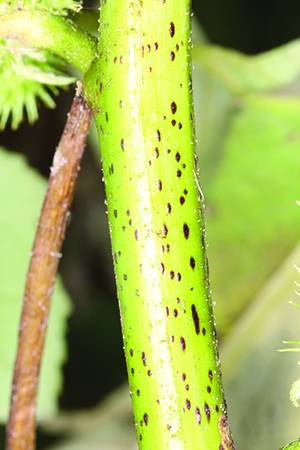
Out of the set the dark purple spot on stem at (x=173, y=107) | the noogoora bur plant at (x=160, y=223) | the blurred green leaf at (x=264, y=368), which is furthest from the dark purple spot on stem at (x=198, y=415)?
the blurred green leaf at (x=264, y=368)

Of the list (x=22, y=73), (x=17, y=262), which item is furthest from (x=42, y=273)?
(x=17, y=262)

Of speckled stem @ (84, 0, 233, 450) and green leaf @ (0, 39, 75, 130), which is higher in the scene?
green leaf @ (0, 39, 75, 130)

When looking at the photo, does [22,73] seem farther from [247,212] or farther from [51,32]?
[247,212]

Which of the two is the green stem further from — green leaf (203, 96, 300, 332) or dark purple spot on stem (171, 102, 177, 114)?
green leaf (203, 96, 300, 332)

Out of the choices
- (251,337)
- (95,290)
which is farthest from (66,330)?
(251,337)

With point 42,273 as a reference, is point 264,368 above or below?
below

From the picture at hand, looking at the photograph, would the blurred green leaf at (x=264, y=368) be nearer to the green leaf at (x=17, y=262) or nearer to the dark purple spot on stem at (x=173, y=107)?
the green leaf at (x=17, y=262)

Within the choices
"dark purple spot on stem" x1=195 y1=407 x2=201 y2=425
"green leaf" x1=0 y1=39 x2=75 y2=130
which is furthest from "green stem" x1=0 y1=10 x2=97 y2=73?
"dark purple spot on stem" x1=195 y1=407 x2=201 y2=425
